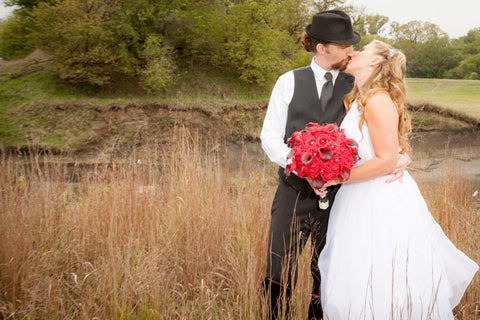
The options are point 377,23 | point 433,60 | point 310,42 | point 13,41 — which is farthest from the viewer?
point 377,23

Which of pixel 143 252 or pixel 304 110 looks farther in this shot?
pixel 143 252

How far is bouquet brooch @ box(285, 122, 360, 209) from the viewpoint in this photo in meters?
2.08

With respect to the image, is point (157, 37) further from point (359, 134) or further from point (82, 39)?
point (359, 134)

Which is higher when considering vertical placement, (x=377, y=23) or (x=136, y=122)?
(x=377, y=23)

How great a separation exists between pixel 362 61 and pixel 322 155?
0.74 m

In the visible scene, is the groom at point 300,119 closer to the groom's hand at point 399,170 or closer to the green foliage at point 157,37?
the groom's hand at point 399,170

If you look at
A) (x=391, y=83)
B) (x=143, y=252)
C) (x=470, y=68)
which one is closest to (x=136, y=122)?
(x=143, y=252)

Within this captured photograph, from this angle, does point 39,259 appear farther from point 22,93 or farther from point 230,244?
point 22,93

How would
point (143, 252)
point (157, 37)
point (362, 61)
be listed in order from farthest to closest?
1. point (157, 37)
2. point (143, 252)
3. point (362, 61)

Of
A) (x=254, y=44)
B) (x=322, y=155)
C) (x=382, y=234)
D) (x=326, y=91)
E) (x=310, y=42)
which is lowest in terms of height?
(x=382, y=234)

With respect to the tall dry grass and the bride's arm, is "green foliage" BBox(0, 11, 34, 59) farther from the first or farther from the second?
the bride's arm

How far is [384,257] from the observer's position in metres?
2.13

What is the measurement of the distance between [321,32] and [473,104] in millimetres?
22107

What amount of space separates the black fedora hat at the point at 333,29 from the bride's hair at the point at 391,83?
21 centimetres
